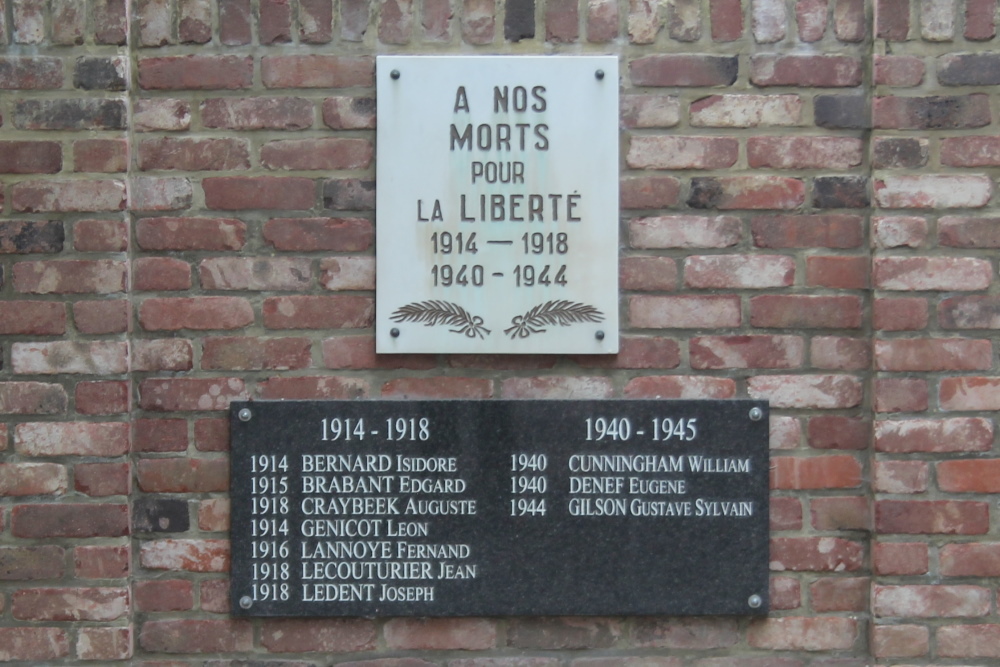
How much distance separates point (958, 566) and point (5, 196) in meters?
2.25

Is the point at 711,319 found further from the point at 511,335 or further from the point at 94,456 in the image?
the point at 94,456

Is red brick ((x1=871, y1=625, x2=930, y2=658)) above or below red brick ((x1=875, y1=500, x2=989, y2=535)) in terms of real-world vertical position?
below

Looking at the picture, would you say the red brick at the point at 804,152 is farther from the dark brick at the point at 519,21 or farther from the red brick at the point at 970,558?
the red brick at the point at 970,558

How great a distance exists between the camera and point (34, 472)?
2250 millimetres

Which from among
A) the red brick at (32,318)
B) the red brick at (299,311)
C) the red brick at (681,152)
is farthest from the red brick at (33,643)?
the red brick at (681,152)

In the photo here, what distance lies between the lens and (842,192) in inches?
90.4

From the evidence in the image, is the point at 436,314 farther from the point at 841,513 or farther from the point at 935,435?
the point at 935,435

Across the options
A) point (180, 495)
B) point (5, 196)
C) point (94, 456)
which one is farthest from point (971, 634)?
point (5, 196)

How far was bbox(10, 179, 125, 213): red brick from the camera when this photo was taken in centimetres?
226

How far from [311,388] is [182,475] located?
13.8 inches

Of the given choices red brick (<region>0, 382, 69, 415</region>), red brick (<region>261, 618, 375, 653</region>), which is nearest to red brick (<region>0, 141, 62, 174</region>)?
red brick (<region>0, 382, 69, 415</region>)

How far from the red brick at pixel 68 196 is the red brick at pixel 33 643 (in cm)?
92

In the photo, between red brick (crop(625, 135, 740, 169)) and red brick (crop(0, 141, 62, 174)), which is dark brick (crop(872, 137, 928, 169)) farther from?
red brick (crop(0, 141, 62, 174))

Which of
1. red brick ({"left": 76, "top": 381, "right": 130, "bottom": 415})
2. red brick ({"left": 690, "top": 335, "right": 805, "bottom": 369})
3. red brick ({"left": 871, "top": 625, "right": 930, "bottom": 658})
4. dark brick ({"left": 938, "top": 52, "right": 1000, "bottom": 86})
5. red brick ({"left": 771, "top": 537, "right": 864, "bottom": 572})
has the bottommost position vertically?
red brick ({"left": 871, "top": 625, "right": 930, "bottom": 658})
